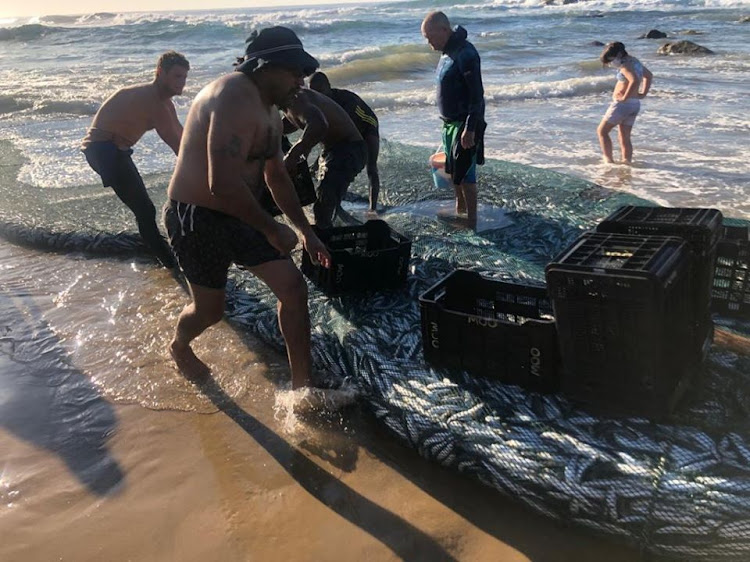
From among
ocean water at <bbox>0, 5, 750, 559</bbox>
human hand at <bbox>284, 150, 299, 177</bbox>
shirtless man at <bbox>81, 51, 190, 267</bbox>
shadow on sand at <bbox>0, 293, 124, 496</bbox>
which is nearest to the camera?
shadow on sand at <bbox>0, 293, 124, 496</bbox>

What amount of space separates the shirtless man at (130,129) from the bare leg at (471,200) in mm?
2473

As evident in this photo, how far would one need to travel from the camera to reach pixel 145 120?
5.18 m

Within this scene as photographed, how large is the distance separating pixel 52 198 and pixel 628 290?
6.71 metres

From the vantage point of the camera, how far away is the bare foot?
3.79 m

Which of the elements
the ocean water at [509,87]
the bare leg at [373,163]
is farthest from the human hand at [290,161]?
the ocean water at [509,87]

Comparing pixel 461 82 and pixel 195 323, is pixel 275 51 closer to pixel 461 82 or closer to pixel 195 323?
pixel 195 323

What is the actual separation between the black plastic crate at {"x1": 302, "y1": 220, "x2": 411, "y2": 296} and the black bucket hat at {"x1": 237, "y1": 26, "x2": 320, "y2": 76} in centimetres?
153

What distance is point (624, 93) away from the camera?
7.82m

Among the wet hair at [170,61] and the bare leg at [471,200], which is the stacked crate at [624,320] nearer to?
the bare leg at [471,200]

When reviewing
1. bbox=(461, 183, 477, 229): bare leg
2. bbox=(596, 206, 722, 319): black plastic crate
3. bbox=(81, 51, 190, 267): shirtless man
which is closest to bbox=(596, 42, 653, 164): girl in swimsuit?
bbox=(461, 183, 477, 229): bare leg

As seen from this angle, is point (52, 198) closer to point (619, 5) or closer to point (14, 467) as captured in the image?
point (14, 467)

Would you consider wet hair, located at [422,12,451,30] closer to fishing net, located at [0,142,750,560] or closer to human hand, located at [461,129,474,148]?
human hand, located at [461,129,474,148]

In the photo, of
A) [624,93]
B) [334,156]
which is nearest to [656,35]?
[624,93]

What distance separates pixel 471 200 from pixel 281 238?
3.02 m
